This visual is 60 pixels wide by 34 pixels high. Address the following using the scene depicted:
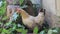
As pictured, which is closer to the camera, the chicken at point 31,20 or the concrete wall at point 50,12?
the chicken at point 31,20

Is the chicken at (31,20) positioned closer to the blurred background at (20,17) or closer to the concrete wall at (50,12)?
the blurred background at (20,17)

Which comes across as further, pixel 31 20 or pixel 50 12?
pixel 50 12

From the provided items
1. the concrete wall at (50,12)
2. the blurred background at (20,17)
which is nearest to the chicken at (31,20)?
the blurred background at (20,17)

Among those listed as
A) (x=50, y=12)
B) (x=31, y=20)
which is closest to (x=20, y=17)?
(x=31, y=20)

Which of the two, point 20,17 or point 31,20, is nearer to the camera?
point 31,20

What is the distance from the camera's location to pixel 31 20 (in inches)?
65.4

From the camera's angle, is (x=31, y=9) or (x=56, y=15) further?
(x=31, y=9)

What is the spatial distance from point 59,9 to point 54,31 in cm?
28

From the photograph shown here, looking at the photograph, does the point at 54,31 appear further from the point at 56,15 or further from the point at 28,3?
the point at 28,3

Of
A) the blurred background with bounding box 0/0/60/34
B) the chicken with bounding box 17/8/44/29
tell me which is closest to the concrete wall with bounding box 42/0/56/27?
the blurred background with bounding box 0/0/60/34

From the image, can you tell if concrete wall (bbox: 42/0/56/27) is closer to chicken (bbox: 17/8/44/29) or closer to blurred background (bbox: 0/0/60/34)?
blurred background (bbox: 0/0/60/34)

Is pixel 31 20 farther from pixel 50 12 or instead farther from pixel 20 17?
pixel 50 12

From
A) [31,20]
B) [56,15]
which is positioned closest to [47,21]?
[56,15]

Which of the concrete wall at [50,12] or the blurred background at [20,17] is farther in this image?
the concrete wall at [50,12]
